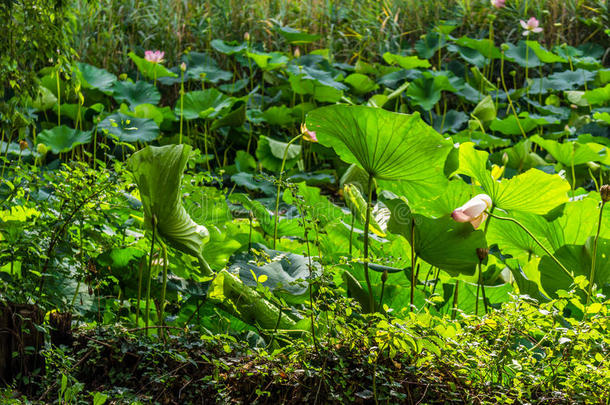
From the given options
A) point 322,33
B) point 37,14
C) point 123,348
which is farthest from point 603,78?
point 123,348

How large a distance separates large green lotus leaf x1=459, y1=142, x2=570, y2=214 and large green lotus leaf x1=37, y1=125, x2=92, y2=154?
243 centimetres

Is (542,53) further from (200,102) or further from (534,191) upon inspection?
(534,191)

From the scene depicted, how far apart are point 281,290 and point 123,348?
378 mm

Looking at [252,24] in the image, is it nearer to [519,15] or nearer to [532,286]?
[519,15]

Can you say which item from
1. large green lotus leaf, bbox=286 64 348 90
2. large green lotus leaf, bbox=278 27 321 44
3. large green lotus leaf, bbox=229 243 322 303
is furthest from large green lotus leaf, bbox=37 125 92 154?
large green lotus leaf, bbox=229 243 322 303

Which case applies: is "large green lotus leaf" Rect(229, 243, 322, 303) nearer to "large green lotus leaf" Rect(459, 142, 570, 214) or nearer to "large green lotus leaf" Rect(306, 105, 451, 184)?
"large green lotus leaf" Rect(306, 105, 451, 184)

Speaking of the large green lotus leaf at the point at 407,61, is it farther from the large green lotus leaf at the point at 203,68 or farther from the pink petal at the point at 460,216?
the pink petal at the point at 460,216

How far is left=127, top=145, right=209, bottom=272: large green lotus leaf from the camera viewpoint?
4.54 ft

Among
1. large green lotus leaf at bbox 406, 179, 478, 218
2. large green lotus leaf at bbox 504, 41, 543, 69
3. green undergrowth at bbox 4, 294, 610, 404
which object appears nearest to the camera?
green undergrowth at bbox 4, 294, 610, 404

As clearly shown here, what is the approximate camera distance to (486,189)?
1712 millimetres

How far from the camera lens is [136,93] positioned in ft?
13.5

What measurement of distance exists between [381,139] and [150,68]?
3030 mm

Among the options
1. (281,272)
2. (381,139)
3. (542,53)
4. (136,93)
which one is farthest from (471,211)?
(542,53)

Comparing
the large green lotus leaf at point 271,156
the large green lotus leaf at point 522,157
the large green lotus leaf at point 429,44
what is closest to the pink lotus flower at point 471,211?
the large green lotus leaf at point 522,157
